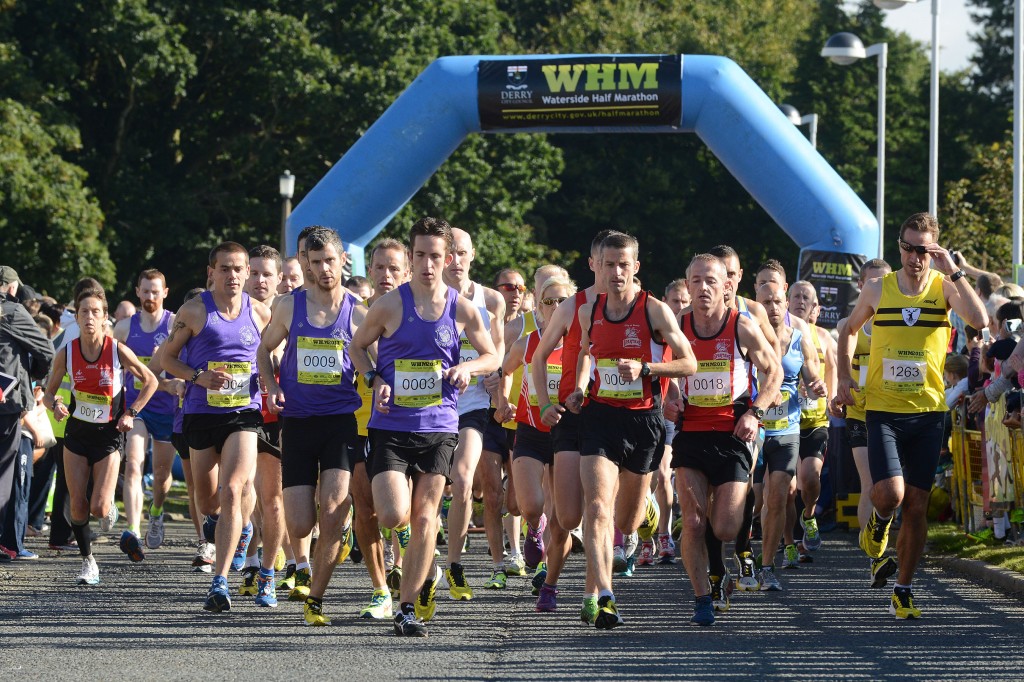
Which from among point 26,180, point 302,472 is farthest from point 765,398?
point 26,180

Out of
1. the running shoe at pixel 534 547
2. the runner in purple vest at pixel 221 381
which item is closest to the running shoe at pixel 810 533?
the running shoe at pixel 534 547

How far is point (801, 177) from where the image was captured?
1877 cm

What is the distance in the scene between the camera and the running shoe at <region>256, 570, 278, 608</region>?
915 centimetres

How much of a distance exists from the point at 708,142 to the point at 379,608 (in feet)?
38.9

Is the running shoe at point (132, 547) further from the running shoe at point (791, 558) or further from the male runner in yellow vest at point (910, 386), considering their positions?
the male runner in yellow vest at point (910, 386)

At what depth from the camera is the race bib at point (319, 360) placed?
8602mm

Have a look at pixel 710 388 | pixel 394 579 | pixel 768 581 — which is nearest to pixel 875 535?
pixel 768 581

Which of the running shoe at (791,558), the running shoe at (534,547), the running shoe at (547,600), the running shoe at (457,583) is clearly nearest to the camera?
the running shoe at (547,600)

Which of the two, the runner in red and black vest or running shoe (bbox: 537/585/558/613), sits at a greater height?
the runner in red and black vest

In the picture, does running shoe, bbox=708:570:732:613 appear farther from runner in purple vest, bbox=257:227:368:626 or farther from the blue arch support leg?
the blue arch support leg

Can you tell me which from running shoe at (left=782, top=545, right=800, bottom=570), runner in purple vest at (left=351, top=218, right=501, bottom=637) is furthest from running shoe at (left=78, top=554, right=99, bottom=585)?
running shoe at (left=782, top=545, right=800, bottom=570)

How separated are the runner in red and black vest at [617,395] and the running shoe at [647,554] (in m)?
3.74

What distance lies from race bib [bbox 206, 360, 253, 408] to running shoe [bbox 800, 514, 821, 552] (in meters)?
4.90

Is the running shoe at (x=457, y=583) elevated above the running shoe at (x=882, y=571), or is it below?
below
